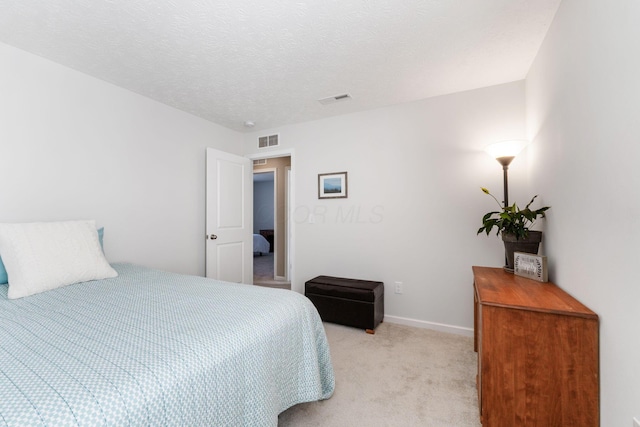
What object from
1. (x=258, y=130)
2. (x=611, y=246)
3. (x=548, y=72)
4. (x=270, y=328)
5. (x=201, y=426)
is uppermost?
(x=258, y=130)

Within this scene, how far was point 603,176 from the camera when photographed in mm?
1125

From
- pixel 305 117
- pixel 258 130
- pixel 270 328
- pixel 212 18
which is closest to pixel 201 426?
pixel 270 328

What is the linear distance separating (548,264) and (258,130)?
349 cm

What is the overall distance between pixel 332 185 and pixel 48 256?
8.33 ft

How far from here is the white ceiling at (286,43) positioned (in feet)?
5.24

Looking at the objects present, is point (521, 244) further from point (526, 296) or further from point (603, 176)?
point (603, 176)

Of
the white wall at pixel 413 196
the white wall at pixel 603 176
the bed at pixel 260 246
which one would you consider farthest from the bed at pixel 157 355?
the bed at pixel 260 246

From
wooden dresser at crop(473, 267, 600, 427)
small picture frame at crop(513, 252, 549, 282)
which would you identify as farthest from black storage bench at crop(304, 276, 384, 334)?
wooden dresser at crop(473, 267, 600, 427)

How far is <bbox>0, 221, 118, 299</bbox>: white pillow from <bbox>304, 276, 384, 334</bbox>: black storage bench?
71.5 inches

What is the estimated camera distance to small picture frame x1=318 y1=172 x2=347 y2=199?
3.26 metres

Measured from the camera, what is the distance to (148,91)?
264cm

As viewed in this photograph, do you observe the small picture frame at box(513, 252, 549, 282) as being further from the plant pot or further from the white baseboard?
the white baseboard

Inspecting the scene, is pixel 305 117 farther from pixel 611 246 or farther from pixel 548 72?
pixel 611 246

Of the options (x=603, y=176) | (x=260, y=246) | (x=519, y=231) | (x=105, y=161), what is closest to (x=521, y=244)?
(x=519, y=231)
